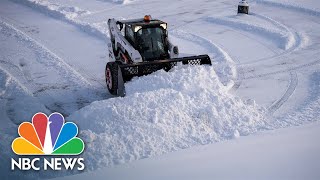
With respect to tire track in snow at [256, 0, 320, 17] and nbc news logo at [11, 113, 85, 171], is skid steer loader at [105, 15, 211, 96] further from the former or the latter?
tire track in snow at [256, 0, 320, 17]

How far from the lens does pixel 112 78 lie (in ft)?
29.0

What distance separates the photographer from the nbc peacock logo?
6085 mm

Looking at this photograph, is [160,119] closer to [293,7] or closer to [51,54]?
[51,54]

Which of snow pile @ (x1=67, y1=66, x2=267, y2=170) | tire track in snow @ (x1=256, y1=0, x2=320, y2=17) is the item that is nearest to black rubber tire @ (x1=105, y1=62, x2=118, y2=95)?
snow pile @ (x1=67, y1=66, x2=267, y2=170)

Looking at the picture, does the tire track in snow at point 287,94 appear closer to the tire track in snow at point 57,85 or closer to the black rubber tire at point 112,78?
the black rubber tire at point 112,78

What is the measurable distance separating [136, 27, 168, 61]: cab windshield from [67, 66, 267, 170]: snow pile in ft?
2.84

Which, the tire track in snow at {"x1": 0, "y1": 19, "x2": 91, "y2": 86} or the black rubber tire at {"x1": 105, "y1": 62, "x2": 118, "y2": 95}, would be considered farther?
the tire track in snow at {"x1": 0, "y1": 19, "x2": 91, "y2": 86}

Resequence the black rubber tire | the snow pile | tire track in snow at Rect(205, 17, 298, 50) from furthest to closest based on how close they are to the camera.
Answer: tire track in snow at Rect(205, 17, 298, 50)
the black rubber tire
the snow pile

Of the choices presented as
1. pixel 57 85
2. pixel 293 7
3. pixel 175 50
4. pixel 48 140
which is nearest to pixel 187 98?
pixel 175 50

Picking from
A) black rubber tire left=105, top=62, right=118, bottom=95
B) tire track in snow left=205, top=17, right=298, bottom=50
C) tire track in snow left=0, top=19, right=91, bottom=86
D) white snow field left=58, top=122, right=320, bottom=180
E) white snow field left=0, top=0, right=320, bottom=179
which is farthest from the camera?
tire track in snow left=205, top=17, right=298, bottom=50

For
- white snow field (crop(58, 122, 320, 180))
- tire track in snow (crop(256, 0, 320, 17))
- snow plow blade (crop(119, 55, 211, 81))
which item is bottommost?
white snow field (crop(58, 122, 320, 180))

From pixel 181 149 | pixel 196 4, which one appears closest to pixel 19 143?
pixel 181 149

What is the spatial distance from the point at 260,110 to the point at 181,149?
101 inches

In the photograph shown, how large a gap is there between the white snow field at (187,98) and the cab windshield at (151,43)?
2.54ft
